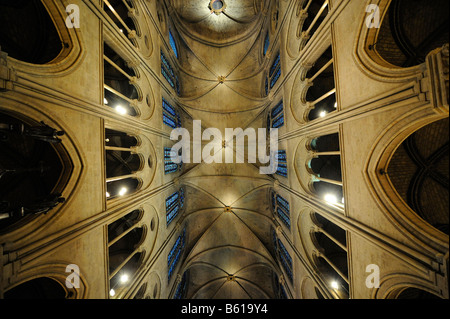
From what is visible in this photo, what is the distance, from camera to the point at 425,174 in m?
5.28

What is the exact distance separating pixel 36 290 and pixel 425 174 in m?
12.7

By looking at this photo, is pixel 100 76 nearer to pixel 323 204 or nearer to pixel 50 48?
pixel 50 48

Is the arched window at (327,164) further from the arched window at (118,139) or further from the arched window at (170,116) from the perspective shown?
the arched window at (118,139)

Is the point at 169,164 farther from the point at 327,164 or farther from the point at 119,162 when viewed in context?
the point at 327,164

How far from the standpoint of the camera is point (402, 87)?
3.46m

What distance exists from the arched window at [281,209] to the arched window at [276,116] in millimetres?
4791

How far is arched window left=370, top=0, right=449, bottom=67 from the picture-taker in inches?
170

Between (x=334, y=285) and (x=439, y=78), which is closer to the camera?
(x=439, y=78)

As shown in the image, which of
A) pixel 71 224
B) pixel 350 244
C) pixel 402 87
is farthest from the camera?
pixel 350 244

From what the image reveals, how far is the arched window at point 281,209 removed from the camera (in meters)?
10.2

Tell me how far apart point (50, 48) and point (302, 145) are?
946 cm

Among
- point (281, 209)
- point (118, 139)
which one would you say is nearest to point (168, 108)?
point (118, 139)

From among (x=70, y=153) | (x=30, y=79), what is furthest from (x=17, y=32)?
(x=70, y=153)

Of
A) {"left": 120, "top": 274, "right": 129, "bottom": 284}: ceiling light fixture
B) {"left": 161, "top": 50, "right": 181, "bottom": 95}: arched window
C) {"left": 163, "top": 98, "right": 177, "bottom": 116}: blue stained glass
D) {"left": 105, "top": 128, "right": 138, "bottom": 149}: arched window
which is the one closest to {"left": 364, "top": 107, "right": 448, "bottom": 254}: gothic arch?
{"left": 120, "top": 274, "right": 129, "bottom": 284}: ceiling light fixture
